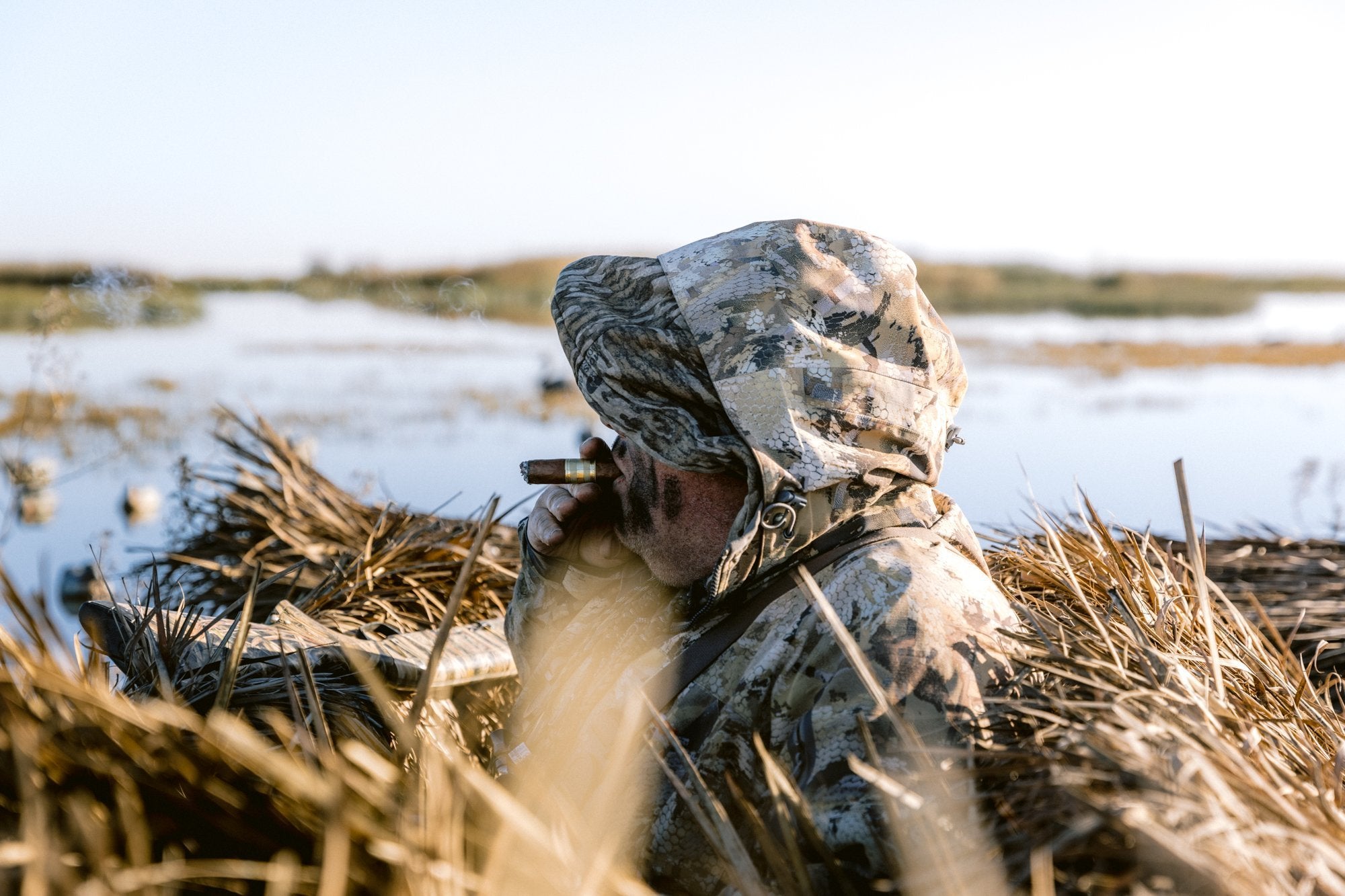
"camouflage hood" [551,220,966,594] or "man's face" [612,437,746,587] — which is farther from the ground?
"camouflage hood" [551,220,966,594]

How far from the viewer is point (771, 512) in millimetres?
1987

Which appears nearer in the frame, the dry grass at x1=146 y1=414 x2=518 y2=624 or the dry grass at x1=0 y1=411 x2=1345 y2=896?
the dry grass at x1=0 y1=411 x2=1345 y2=896

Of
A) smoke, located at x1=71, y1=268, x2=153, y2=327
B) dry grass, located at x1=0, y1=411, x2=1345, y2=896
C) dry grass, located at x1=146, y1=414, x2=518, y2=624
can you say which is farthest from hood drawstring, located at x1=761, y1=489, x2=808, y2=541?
smoke, located at x1=71, y1=268, x2=153, y2=327

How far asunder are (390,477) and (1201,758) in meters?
10.5

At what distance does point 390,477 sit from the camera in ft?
36.6

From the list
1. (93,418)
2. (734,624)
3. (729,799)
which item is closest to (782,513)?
(734,624)

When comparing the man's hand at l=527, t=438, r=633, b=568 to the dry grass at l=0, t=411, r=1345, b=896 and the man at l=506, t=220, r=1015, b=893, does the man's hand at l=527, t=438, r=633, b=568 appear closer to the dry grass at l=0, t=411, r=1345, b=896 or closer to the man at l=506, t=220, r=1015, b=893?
the man at l=506, t=220, r=1015, b=893

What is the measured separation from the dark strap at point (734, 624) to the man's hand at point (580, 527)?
1.75 feet

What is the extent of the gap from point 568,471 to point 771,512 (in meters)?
0.61

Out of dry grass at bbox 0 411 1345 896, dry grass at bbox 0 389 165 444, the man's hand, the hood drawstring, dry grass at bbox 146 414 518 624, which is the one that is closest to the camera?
dry grass at bbox 0 411 1345 896

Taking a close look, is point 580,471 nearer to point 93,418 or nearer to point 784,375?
point 784,375

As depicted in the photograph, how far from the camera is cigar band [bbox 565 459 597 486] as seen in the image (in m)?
2.42

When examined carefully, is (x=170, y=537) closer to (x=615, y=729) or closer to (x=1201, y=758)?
(x=615, y=729)

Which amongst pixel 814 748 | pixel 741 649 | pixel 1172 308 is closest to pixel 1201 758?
pixel 814 748
